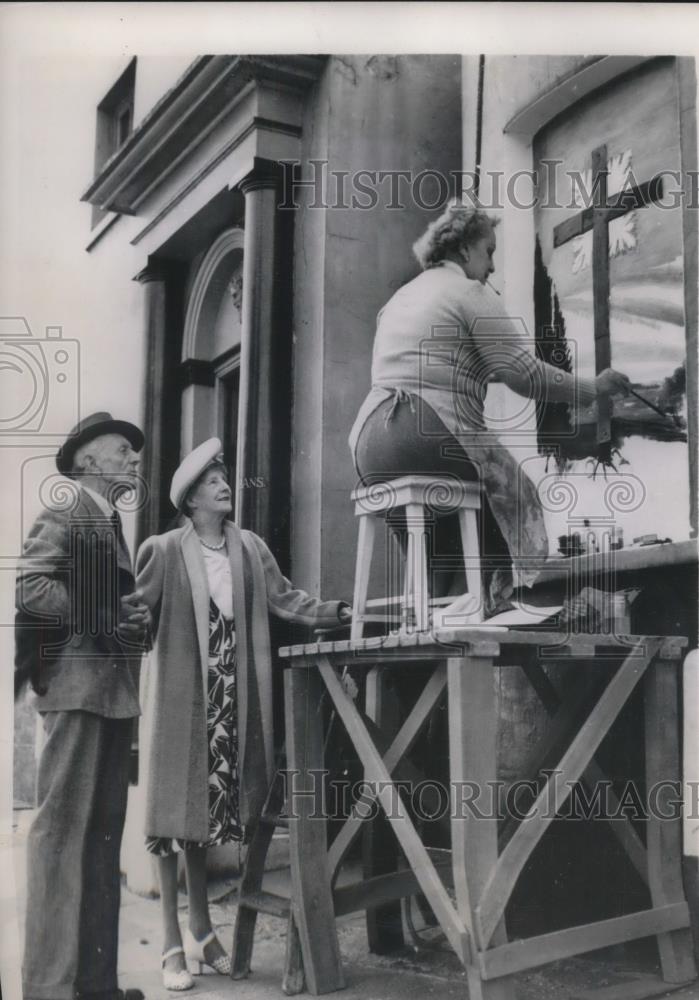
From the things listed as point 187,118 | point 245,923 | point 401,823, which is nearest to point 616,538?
point 401,823

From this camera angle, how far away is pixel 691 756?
3.31 m

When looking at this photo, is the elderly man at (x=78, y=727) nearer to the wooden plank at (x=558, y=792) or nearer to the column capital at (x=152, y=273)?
the column capital at (x=152, y=273)

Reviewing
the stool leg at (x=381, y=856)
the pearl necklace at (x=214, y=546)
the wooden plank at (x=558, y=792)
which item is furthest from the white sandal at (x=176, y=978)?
the pearl necklace at (x=214, y=546)

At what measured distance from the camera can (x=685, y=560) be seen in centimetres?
326

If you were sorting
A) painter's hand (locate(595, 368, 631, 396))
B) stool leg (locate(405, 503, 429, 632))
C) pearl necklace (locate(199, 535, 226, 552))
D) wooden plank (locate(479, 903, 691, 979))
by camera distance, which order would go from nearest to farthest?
wooden plank (locate(479, 903, 691, 979)) < stool leg (locate(405, 503, 429, 632)) < painter's hand (locate(595, 368, 631, 396)) < pearl necklace (locate(199, 535, 226, 552))

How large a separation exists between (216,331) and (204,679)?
1.40 meters

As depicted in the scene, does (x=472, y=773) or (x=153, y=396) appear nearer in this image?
(x=472, y=773)

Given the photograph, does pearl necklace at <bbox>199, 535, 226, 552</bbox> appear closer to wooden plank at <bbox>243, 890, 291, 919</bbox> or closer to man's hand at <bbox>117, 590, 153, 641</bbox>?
man's hand at <bbox>117, 590, 153, 641</bbox>

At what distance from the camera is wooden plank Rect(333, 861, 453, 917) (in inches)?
131

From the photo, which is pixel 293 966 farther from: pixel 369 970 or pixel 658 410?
pixel 658 410

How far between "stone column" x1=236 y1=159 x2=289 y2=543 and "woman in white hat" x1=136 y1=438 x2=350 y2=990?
91 mm

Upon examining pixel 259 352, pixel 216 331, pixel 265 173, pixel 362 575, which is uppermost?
pixel 265 173

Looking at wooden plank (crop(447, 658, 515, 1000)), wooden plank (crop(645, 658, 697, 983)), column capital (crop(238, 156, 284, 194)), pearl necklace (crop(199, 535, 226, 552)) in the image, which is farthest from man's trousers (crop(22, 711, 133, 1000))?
column capital (crop(238, 156, 284, 194))

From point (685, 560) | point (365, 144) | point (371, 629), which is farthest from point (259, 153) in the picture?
point (685, 560)
